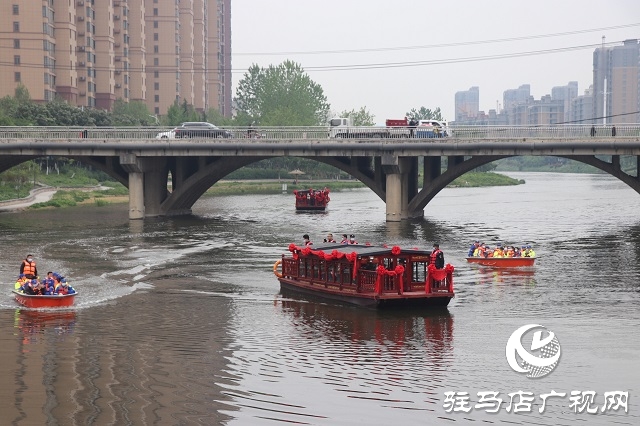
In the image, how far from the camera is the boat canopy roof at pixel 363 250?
131 feet

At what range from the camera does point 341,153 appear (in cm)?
8312

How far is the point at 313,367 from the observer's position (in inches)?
1187

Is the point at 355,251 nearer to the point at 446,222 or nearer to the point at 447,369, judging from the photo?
the point at 447,369

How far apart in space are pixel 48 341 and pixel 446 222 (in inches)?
2261

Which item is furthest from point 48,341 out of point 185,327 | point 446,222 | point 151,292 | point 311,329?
point 446,222

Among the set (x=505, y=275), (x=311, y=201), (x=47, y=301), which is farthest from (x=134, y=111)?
(x=47, y=301)

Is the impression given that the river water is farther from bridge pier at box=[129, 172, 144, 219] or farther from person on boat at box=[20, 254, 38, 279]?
bridge pier at box=[129, 172, 144, 219]

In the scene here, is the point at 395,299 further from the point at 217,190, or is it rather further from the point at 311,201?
the point at 217,190

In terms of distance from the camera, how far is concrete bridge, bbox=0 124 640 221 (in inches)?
3009

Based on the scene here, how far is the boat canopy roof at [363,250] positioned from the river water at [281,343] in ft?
8.07

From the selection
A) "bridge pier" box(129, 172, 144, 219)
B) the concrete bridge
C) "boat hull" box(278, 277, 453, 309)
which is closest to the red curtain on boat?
"boat hull" box(278, 277, 453, 309)

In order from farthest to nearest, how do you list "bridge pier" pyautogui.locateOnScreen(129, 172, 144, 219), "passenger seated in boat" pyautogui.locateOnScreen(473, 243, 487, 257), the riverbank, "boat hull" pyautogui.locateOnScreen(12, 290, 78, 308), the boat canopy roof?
the riverbank < "bridge pier" pyautogui.locateOnScreen(129, 172, 144, 219) < "passenger seated in boat" pyautogui.locateOnScreen(473, 243, 487, 257) < "boat hull" pyautogui.locateOnScreen(12, 290, 78, 308) < the boat canopy roof

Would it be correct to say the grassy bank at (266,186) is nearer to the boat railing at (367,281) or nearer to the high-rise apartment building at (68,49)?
the high-rise apartment building at (68,49)

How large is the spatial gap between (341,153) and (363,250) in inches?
1644
